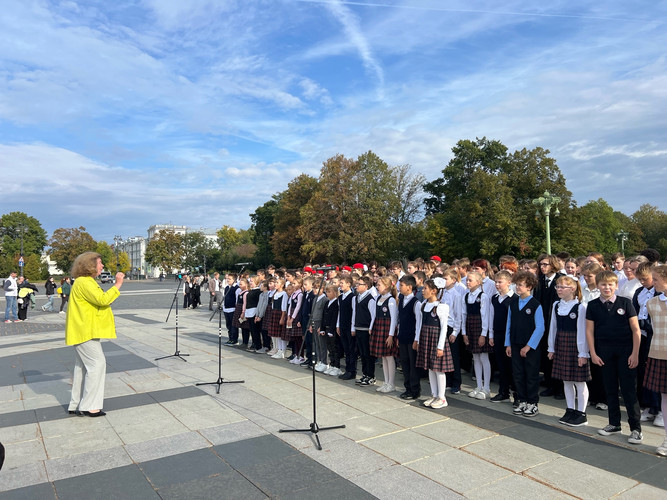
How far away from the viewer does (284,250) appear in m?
53.6

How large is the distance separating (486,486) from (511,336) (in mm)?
2519

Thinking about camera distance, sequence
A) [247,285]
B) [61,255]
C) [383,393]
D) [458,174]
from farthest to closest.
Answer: [61,255], [458,174], [247,285], [383,393]

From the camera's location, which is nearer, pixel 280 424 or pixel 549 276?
pixel 280 424

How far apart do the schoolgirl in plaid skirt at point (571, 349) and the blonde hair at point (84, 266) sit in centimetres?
583

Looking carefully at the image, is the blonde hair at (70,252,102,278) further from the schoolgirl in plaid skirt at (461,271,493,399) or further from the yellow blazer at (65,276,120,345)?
the schoolgirl in plaid skirt at (461,271,493,399)

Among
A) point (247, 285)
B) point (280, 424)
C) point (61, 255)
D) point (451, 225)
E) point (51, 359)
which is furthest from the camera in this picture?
point (61, 255)

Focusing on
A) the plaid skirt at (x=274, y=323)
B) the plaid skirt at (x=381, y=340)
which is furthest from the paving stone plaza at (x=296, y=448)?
the plaid skirt at (x=274, y=323)

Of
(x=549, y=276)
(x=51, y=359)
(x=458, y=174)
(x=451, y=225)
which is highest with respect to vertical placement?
(x=458, y=174)

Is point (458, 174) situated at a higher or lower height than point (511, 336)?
higher

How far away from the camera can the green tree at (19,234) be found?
8112 centimetres

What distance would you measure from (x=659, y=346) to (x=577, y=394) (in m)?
1.27

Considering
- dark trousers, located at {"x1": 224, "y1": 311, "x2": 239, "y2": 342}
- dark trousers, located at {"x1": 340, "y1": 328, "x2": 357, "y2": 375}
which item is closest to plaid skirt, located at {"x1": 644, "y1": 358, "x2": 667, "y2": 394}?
dark trousers, located at {"x1": 340, "y1": 328, "x2": 357, "y2": 375}

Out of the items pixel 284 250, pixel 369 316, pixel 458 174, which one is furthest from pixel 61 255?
pixel 369 316

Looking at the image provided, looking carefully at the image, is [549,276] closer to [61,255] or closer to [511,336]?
[511,336]
